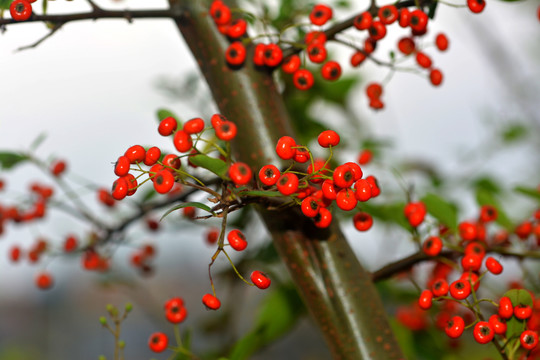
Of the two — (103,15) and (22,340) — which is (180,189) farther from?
(22,340)

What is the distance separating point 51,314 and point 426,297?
3798 mm

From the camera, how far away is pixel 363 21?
0.61 metres

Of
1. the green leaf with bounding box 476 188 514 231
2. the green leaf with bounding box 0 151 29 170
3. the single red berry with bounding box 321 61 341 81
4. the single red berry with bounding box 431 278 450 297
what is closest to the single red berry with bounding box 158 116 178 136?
the single red berry with bounding box 321 61 341 81

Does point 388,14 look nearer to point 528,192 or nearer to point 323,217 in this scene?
point 323,217

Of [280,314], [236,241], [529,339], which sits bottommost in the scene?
[529,339]

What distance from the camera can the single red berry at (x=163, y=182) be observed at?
456 millimetres

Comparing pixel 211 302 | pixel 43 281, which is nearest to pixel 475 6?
pixel 211 302

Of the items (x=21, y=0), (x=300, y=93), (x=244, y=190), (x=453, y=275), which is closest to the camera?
(x=244, y=190)

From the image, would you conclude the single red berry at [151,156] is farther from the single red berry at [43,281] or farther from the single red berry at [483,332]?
the single red berry at [43,281]

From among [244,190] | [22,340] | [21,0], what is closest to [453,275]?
[244,190]

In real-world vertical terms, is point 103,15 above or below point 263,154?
above

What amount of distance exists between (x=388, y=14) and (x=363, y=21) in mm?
30

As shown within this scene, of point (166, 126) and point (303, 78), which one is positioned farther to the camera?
point (303, 78)

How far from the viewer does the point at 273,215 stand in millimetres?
613
